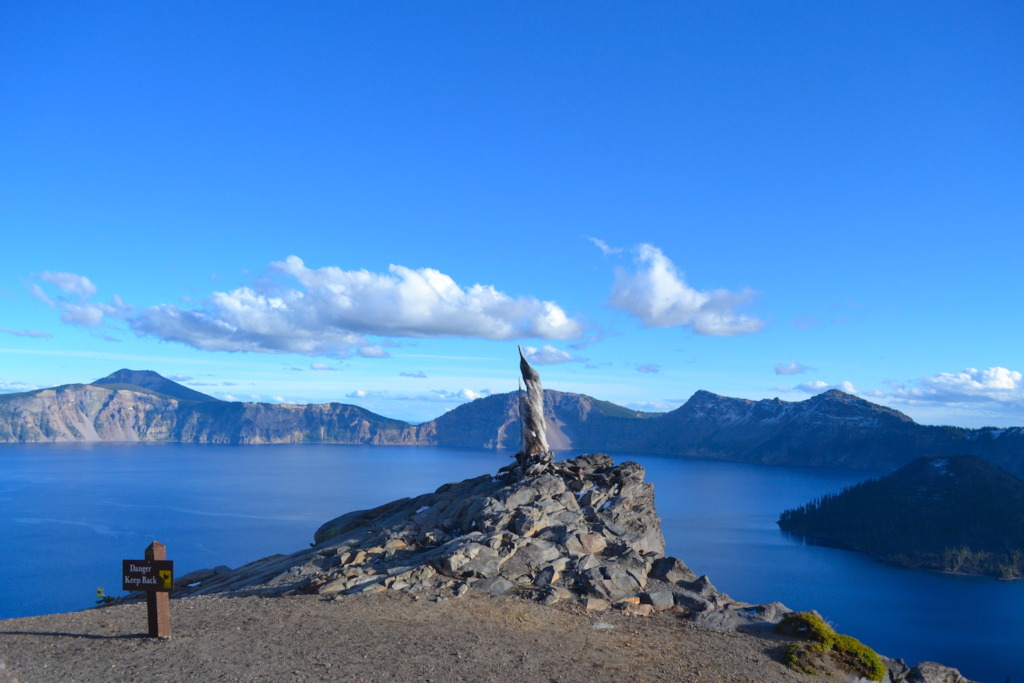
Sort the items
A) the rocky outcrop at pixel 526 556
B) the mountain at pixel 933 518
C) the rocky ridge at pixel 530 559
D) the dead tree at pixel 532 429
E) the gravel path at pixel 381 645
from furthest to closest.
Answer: the mountain at pixel 933 518
the dead tree at pixel 532 429
the rocky outcrop at pixel 526 556
the rocky ridge at pixel 530 559
the gravel path at pixel 381 645

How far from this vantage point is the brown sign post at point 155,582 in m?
15.7

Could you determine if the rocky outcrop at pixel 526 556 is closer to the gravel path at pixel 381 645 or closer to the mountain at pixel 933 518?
the gravel path at pixel 381 645

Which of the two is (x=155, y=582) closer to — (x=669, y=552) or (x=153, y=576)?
(x=153, y=576)

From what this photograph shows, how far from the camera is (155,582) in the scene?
15.7m

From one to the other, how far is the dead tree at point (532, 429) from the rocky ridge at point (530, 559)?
0.89 metres

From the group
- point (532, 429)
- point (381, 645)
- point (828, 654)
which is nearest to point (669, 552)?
point (532, 429)

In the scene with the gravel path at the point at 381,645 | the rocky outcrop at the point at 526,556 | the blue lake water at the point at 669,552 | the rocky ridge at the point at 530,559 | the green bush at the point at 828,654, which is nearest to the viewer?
the gravel path at the point at 381,645

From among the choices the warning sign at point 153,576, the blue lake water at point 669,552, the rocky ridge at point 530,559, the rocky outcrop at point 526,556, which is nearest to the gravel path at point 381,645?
the rocky ridge at point 530,559

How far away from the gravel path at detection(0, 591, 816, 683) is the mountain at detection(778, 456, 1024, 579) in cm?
14164

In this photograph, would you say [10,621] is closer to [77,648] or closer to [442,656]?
[77,648]

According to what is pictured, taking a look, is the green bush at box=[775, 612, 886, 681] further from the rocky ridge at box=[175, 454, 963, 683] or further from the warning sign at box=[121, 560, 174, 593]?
the warning sign at box=[121, 560, 174, 593]

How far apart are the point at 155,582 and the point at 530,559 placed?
1007 cm

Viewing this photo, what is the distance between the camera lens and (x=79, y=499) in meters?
153

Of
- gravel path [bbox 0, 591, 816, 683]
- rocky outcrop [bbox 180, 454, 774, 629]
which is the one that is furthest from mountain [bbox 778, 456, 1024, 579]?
gravel path [bbox 0, 591, 816, 683]
